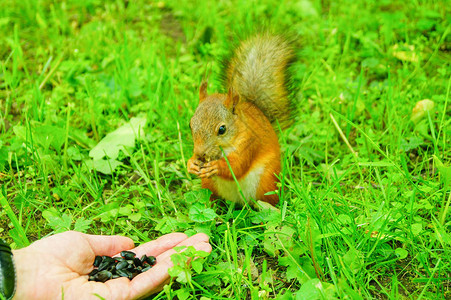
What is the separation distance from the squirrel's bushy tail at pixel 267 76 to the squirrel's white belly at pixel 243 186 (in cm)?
36

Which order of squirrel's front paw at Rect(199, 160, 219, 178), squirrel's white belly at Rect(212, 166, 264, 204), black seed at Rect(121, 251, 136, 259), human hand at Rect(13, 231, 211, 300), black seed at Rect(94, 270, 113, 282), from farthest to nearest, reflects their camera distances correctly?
squirrel's white belly at Rect(212, 166, 264, 204) → squirrel's front paw at Rect(199, 160, 219, 178) → black seed at Rect(121, 251, 136, 259) → black seed at Rect(94, 270, 113, 282) → human hand at Rect(13, 231, 211, 300)

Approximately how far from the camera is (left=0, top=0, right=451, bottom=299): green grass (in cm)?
174

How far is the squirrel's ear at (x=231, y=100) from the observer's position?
1.98 m

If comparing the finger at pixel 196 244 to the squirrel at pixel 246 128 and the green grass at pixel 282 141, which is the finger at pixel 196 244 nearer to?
the green grass at pixel 282 141

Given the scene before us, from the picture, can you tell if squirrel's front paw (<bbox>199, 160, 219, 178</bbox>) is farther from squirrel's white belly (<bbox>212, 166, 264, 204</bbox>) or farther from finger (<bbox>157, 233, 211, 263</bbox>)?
finger (<bbox>157, 233, 211, 263</bbox>)

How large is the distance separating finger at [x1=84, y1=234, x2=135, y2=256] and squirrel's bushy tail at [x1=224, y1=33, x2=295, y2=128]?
0.85 meters

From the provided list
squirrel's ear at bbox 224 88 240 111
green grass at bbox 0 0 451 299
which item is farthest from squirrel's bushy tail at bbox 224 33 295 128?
squirrel's ear at bbox 224 88 240 111

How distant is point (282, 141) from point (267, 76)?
393 millimetres

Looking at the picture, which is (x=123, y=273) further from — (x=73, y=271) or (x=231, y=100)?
(x=231, y=100)

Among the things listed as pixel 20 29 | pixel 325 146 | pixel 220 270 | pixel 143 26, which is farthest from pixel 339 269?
pixel 20 29

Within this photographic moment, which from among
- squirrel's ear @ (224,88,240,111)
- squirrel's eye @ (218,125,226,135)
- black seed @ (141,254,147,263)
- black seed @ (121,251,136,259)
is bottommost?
black seed @ (141,254,147,263)

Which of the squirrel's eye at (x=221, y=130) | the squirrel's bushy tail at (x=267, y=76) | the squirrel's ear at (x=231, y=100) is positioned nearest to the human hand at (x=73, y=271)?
the squirrel's eye at (x=221, y=130)

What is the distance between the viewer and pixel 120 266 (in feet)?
5.63

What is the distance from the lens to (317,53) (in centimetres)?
311
